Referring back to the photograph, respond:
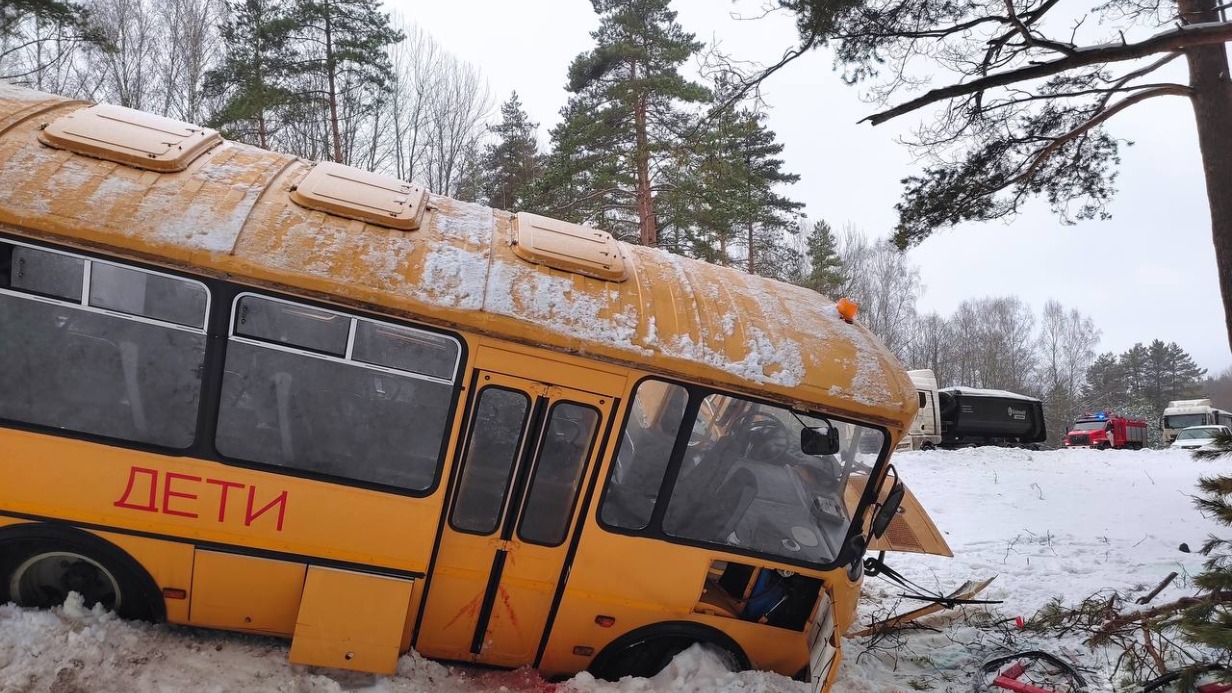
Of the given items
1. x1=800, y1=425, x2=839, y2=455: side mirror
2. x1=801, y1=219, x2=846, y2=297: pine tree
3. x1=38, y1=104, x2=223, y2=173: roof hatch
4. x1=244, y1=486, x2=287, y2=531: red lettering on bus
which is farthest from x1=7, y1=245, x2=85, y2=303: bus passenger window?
x1=801, y1=219, x2=846, y2=297: pine tree

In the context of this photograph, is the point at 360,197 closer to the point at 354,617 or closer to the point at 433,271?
the point at 433,271

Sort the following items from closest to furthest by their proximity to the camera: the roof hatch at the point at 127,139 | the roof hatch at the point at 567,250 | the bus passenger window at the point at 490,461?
1. the roof hatch at the point at 127,139
2. the bus passenger window at the point at 490,461
3. the roof hatch at the point at 567,250

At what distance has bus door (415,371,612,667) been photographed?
161 inches

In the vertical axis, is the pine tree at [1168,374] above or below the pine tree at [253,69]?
below

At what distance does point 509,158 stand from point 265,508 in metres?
31.0

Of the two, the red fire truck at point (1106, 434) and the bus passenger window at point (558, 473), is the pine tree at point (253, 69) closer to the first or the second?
the bus passenger window at point (558, 473)

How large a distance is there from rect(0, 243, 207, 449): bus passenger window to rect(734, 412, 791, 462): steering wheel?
10.2ft

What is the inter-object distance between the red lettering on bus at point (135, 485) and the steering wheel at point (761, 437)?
3.27 meters

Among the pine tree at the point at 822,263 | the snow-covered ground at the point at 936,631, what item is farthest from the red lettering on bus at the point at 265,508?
the pine tree at the point at 822,263

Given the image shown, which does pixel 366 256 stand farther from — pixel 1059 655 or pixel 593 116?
pixel 593 116

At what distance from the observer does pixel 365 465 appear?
4.02 metres

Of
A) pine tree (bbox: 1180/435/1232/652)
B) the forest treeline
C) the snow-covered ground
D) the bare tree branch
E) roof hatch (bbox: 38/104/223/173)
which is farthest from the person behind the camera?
the forest treeline

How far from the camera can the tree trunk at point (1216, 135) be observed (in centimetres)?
682

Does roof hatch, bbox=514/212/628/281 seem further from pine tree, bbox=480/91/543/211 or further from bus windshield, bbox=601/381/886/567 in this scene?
pine tree, bbox=480/91/543/211
